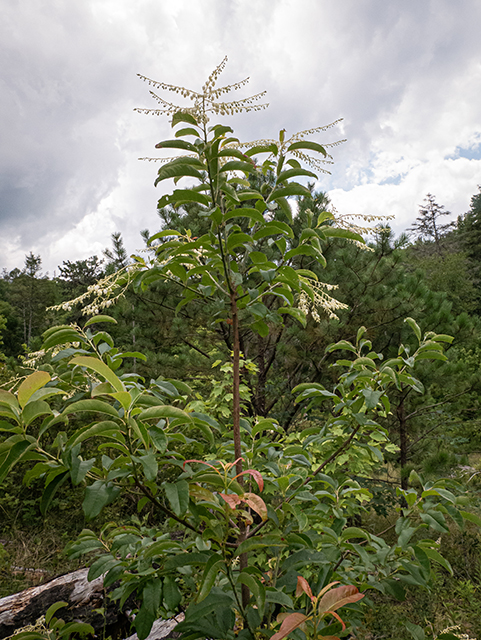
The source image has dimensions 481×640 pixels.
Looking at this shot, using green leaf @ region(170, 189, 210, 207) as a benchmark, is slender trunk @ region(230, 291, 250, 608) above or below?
below

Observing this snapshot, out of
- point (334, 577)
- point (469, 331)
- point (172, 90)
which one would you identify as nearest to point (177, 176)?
point (172, 90)

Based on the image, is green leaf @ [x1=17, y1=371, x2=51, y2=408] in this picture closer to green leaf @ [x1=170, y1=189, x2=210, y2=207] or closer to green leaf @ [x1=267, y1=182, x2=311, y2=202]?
green leaf @ [x1=170, y1=189, x2=210, y2=207]

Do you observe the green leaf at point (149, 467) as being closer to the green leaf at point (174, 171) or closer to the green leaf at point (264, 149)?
the green leaf at point (174, 171)

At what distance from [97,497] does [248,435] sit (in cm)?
197

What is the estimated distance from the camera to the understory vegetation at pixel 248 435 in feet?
2.69

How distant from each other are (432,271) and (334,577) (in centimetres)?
2120

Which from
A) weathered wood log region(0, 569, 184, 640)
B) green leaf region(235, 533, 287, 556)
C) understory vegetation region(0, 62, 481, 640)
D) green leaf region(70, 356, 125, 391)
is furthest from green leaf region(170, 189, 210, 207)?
weathered wood log region(0, 569, 184, 640)

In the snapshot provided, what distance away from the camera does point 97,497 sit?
737 mm

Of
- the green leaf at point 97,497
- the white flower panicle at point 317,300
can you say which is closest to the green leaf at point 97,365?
the green leaf at point 97,497

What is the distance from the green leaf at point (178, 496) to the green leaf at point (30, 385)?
328mm

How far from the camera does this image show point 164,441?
29.3 inches

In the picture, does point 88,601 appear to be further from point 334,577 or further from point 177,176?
point 177,176

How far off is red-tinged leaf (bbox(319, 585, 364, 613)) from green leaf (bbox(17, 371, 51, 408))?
2.37 feet

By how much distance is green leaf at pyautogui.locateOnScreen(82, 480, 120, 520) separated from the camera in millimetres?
700
